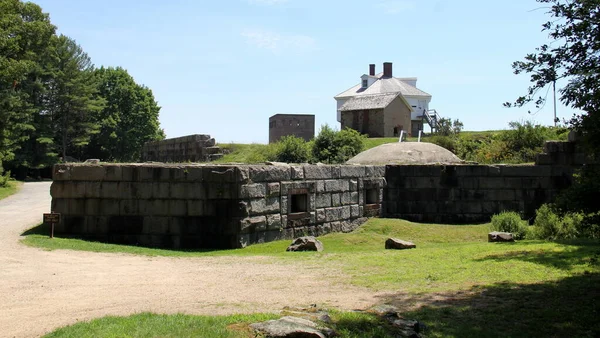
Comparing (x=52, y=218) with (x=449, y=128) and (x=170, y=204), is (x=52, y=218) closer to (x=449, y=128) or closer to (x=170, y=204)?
(x=170, y=204)

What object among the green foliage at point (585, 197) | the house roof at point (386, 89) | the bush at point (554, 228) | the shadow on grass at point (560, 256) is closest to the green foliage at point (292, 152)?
the bush at point (554, 228)

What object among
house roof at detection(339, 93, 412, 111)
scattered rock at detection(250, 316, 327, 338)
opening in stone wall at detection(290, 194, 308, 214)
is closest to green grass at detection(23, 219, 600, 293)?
opening in stone wall at detection(290, 194, 308, 214)

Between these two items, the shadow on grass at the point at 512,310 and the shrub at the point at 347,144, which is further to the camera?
the shrub at the point at 347,144

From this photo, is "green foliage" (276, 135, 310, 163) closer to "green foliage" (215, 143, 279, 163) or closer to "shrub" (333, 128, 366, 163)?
"green foliage" (215, 143, 279, 163)

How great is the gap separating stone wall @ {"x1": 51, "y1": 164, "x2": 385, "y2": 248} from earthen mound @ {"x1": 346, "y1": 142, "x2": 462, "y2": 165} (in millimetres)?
7810

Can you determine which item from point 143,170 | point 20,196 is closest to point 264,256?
point 143,170

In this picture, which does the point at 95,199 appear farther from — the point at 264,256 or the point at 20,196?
the point at 20,196

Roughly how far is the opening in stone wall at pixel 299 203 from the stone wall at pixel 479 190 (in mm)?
4800

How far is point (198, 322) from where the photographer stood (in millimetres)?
6723

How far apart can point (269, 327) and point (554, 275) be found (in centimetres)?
601

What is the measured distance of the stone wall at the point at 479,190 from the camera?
63.2 feet

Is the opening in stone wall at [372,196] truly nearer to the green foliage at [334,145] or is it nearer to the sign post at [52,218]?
the green foliage at [334,145]

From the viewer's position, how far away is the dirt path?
7.62 metres

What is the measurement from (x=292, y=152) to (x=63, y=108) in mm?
25853
